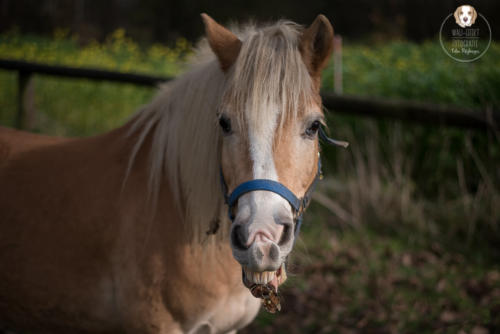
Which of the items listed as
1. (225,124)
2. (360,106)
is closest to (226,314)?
(225,124)

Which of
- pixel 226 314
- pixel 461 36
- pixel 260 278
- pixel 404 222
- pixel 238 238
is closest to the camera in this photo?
pixel 238 238

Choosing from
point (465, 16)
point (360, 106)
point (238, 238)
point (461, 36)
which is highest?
point (465, 16)

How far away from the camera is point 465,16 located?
3111 mm

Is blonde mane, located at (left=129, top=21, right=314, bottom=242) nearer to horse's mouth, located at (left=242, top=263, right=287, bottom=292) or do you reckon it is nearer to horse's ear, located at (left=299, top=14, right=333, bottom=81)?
horse's ear, located at (left=299, top=14, right=333, bottom=81)

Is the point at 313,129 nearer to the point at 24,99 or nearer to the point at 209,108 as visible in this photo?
the point at 209,108

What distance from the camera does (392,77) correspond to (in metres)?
5.33

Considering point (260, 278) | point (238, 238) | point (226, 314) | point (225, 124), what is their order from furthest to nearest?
point (226, 314), point (225, 124), point (260, 278), point (238, 238)

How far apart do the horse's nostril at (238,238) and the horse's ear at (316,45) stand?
2.52 ft

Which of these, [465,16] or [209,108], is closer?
[209,108]

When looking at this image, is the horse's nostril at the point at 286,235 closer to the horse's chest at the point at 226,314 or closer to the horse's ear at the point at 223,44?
the horse's chest at the point at 226,314

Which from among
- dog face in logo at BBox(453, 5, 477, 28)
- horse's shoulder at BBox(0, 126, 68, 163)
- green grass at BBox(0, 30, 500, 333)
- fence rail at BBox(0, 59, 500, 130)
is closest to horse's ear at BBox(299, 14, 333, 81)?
green grass at BBox(0, 30, 500, 333)

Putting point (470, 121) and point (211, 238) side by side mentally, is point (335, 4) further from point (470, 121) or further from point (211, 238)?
point (211, 238)

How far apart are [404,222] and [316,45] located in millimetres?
2983

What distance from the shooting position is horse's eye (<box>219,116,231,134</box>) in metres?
1.56
